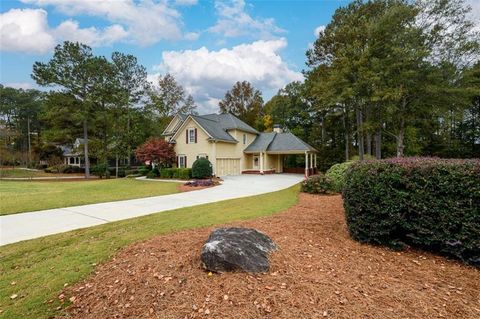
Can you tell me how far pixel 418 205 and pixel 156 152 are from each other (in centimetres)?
2309

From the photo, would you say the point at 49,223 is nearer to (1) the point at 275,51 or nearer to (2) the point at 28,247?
(2) the point at 28,247

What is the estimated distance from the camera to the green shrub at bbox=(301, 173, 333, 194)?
40.0ft

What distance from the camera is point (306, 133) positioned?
3572 centimetres

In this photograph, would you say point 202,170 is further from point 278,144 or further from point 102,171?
point 102,171

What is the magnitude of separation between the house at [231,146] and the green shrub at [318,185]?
11.9 meters

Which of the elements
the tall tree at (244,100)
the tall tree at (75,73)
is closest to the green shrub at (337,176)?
the tall tree at (75,73)

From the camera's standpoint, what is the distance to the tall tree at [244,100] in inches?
1751

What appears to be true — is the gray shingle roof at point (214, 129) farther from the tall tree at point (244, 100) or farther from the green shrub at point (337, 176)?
the tall tree at point (244, 100)

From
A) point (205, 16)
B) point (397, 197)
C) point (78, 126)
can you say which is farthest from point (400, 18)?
point (78, 126)

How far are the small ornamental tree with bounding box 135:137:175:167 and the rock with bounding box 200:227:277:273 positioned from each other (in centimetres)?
2185

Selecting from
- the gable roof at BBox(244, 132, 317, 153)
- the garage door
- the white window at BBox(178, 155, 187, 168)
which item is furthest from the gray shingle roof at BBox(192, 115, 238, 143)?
the white window at BBox(178, 155, 187, 168)

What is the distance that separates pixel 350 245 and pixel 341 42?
21.1m

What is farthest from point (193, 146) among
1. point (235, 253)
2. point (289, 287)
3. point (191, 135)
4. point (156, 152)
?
point (289, 287)

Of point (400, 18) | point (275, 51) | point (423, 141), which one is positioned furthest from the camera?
point (423, 141)
